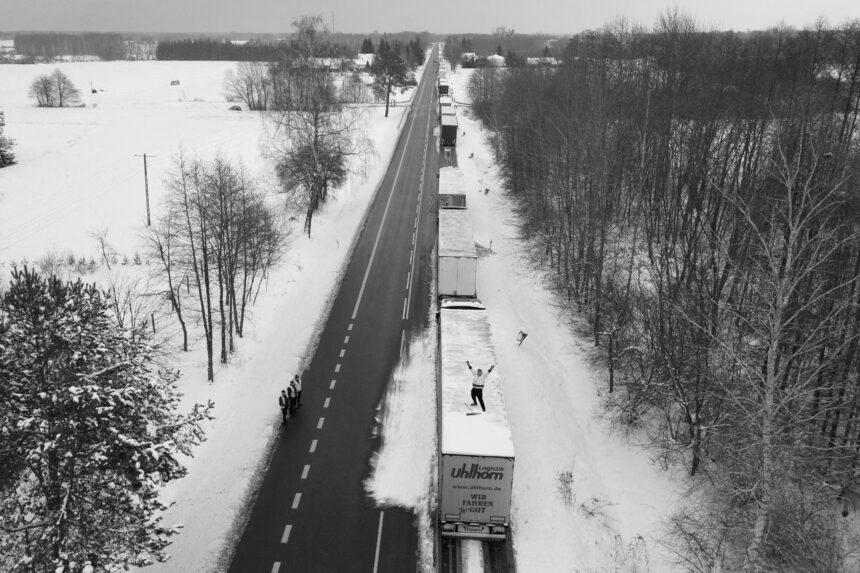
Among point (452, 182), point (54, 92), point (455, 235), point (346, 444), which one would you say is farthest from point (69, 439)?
point (54, 92)

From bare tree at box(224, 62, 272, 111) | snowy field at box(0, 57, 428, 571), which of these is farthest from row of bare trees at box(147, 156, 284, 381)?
bare tree at box(224, 62, 272, 111)

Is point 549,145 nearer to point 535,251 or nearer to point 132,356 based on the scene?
point 535,251

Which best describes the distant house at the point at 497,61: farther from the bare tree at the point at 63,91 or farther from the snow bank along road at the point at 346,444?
the snow bank along road at the point at 346,444

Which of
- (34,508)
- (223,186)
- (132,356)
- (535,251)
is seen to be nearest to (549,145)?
(535,251)

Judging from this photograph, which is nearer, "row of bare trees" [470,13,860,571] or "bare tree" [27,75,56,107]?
"row of bare trees" [470,13,860,571]

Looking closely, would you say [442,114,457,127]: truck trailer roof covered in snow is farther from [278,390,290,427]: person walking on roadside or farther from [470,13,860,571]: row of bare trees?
[278,390,290,427]: person walking on roadside

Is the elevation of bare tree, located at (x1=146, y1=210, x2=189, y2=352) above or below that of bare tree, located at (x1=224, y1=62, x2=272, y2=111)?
below
